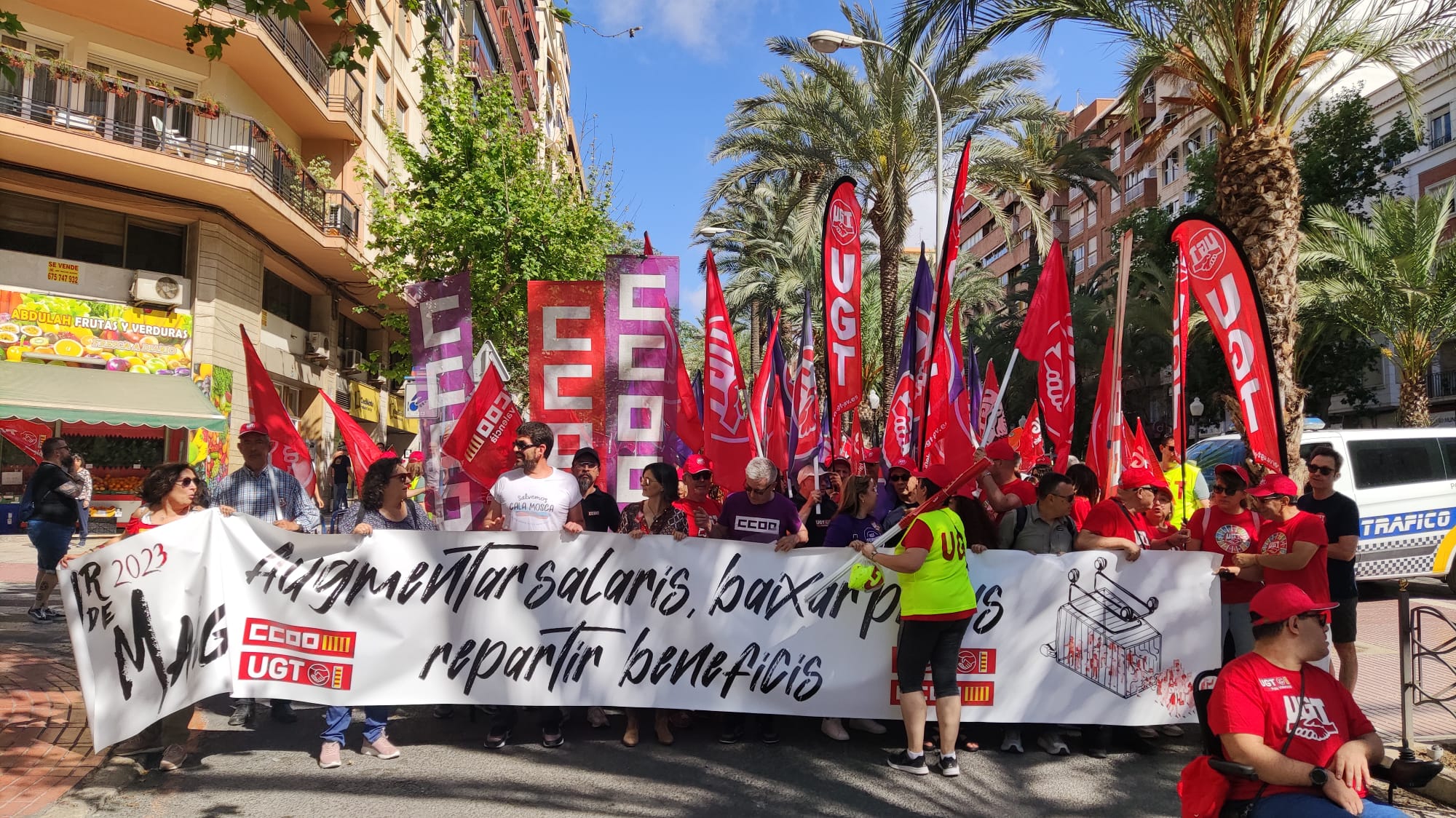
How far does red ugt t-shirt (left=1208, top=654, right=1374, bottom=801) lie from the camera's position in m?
3.11

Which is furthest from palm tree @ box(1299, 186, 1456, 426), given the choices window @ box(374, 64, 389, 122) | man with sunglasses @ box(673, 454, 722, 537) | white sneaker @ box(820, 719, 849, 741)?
window @ box(374, 64, 389, 122)

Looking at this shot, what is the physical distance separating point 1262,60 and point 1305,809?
862cm

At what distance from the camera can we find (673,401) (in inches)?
284

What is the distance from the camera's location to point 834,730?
19.2 ft

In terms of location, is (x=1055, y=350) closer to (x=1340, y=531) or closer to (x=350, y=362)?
(x=1340, y=531)

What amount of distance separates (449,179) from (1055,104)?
1278 centimetres

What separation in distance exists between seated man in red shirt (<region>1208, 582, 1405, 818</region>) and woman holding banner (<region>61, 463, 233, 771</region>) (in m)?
4.79

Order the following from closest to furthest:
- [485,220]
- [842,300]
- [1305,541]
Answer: [1305,541] < [842,300] < [485,220]

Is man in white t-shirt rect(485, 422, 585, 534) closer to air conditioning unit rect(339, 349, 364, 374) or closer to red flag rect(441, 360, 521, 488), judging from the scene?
red flag rect(441, 360, 521, 488)

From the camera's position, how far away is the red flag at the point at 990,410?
40.3 ft

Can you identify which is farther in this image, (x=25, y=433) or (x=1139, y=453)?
(x=25, y=433)

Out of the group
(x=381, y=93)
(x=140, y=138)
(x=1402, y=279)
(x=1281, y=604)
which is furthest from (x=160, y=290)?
(x=1402, y=279)

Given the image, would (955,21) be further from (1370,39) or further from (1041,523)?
(1041,523)

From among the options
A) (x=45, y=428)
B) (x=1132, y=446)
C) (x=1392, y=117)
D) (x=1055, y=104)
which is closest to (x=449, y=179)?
(x=45, y=428)
